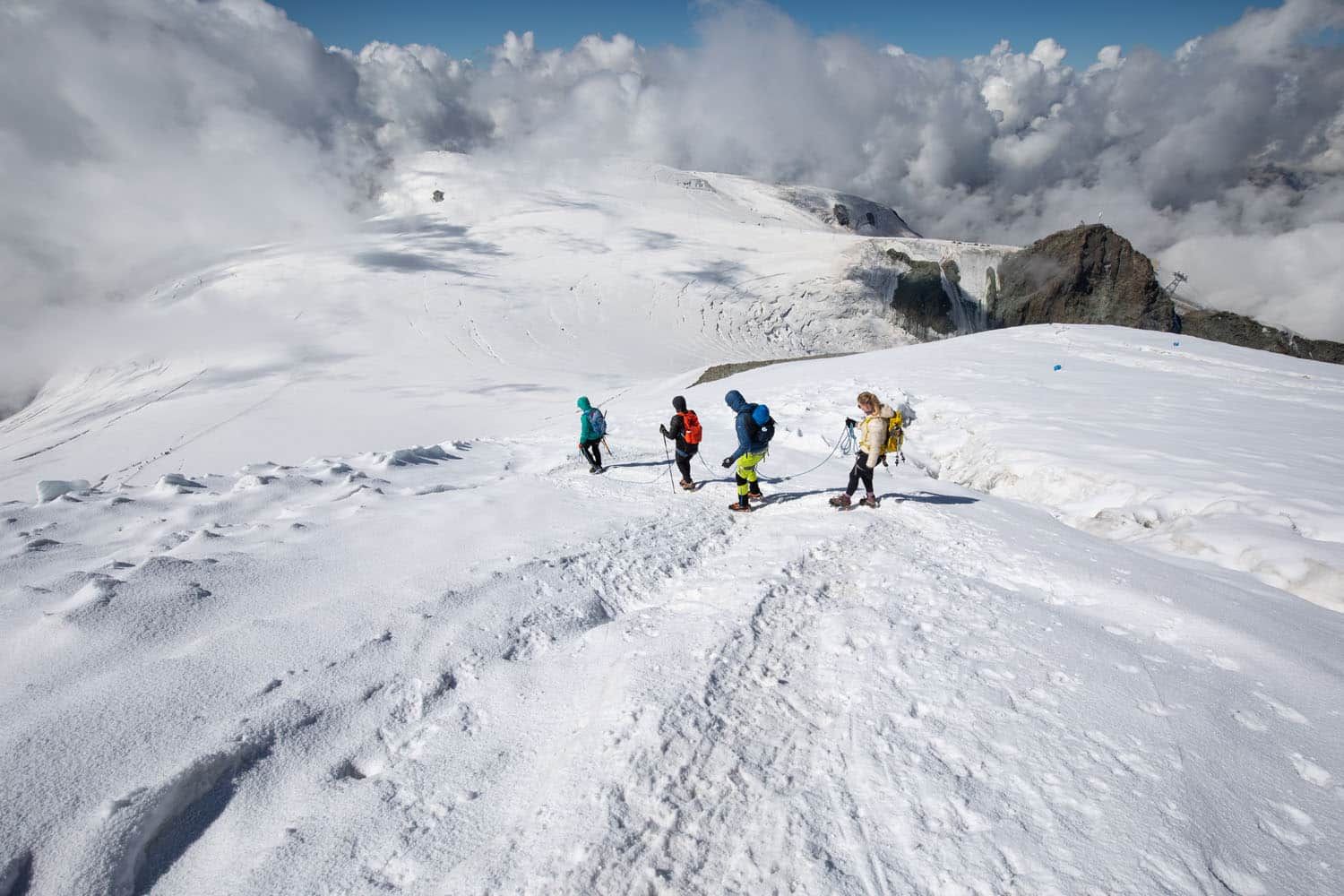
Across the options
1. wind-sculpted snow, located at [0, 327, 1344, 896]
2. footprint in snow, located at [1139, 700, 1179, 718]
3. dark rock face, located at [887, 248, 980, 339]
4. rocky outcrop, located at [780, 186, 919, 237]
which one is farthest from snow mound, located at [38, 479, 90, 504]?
rocky outcrop, located at [780, 186, 919, 237]

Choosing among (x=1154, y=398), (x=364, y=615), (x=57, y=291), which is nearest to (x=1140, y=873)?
(x=364, y=615)

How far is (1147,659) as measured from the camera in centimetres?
414

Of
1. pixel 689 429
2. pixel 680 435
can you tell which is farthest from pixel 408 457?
pixel 689 429

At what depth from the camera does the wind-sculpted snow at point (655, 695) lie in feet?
8.46

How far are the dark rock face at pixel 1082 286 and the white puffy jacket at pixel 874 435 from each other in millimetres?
50976

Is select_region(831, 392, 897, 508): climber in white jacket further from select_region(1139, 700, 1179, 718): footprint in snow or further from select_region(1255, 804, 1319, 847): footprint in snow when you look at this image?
select_region(1255, 804, 1319, 847): footprint in snow

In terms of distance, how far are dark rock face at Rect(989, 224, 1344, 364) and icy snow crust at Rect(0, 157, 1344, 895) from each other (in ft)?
149

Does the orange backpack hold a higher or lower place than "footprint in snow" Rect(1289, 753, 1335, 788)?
higher

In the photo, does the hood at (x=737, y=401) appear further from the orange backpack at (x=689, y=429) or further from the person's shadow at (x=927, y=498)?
the person's shadow at (x=927, y=498)

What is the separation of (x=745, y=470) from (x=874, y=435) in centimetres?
175

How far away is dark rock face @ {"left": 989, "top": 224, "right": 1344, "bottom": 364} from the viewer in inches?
1970

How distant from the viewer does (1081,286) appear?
50531 mm

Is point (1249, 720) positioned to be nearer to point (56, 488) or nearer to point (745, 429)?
point (745, 429)

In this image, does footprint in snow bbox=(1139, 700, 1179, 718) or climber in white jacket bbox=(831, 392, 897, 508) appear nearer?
footprint in snow bbox=(1139, 700, 1179, 718)
